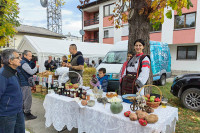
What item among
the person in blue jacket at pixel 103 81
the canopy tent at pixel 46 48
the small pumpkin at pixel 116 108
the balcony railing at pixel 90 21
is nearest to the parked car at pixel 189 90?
the person in blue jacket at pixel 103 81

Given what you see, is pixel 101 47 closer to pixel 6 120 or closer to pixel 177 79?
pixel 177 79

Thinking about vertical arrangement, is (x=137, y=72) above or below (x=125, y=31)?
below

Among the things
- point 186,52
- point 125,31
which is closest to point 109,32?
point 125,31

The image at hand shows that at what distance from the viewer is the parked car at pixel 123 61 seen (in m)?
6.42

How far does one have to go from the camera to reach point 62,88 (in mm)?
3180

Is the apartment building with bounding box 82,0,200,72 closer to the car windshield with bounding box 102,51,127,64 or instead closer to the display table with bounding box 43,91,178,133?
the car windshield with bounding box 102,51,127,64

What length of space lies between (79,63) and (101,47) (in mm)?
10943

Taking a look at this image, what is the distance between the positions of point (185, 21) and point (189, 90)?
11736 millimetres

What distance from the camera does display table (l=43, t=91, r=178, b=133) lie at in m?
1.87

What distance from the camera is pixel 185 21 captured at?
13.5 metres

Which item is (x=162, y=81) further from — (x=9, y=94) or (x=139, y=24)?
(x=9, y=94)

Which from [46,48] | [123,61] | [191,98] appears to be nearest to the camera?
[191,98]

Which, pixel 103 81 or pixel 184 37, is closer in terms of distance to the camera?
pixel 103 81

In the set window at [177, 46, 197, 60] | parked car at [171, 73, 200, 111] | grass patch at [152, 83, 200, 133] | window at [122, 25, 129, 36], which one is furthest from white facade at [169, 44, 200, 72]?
grass patch at [152, 83, 200, 133]
